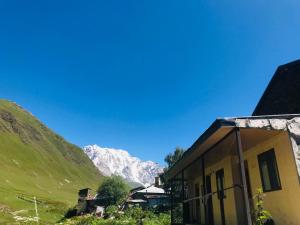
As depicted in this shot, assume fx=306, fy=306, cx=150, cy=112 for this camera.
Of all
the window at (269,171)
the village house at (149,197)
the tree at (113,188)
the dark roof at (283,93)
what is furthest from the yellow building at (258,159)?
the tree at (113,188)

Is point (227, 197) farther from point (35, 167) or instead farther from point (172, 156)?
point (35, 167)

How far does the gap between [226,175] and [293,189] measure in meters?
5.36

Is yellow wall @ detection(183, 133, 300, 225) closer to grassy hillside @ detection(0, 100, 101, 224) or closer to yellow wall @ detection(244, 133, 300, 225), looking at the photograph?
yellow wall @ detection(244, 133, 300, 225)

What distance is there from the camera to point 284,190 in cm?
983

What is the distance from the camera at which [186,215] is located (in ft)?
67.3

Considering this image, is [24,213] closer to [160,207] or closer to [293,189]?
[160,207]

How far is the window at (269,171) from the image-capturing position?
1041 cm

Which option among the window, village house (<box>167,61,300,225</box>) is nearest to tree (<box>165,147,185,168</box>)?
village house (<box>167,61,300,225</box>)

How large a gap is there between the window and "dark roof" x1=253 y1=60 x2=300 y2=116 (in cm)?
321

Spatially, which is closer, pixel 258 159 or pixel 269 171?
pixel 269 171

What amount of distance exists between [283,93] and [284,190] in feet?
21.3

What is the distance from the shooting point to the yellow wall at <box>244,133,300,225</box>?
30.5 feet

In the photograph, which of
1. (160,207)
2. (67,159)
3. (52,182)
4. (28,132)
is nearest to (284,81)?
(160,207)

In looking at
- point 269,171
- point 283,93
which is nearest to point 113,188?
point 283,93
